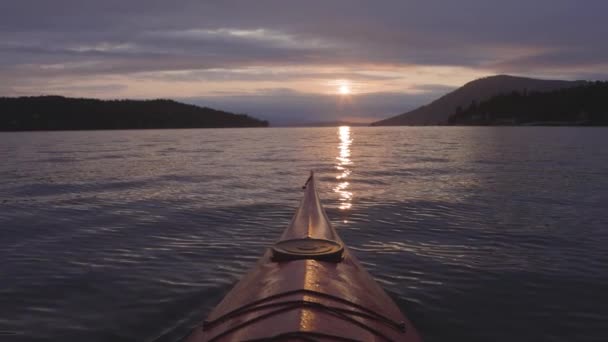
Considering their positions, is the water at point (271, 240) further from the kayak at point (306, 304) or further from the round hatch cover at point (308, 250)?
the round hatch cover at point (308, 250)

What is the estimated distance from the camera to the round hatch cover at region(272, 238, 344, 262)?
22.6 ft

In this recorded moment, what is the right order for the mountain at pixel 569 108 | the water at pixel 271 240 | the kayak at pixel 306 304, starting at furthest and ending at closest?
the mountain at pixel 569 108
the water at pixel 271 240
the kayak at pixel 306 304

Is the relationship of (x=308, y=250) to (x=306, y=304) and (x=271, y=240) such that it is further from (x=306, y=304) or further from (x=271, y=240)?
(x=271, y=240)

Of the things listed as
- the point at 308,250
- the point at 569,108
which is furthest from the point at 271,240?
the point at 569,108

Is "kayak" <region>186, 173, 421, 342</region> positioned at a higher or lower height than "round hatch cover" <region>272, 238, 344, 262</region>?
lower

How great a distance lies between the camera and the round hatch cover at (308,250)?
271 inches

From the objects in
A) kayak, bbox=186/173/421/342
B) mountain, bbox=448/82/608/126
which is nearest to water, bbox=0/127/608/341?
kayak, bbox=186/173/421/342

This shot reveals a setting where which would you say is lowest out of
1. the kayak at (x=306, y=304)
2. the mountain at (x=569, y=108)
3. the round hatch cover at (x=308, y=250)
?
the kayak at (x=306, y=304)

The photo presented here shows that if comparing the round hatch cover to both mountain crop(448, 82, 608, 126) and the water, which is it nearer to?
the water

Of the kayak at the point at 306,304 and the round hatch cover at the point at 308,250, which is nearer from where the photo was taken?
the kayak at the point at 306,304

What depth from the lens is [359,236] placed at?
1363cm

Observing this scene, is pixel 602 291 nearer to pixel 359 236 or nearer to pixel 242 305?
pixel 359 236

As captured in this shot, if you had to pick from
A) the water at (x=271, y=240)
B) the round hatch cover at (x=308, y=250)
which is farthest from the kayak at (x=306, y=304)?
the water at (x=271, y=240)

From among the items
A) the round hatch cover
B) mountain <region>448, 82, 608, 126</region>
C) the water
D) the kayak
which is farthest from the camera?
mountain <region>448, 82, 608, 126</region>
